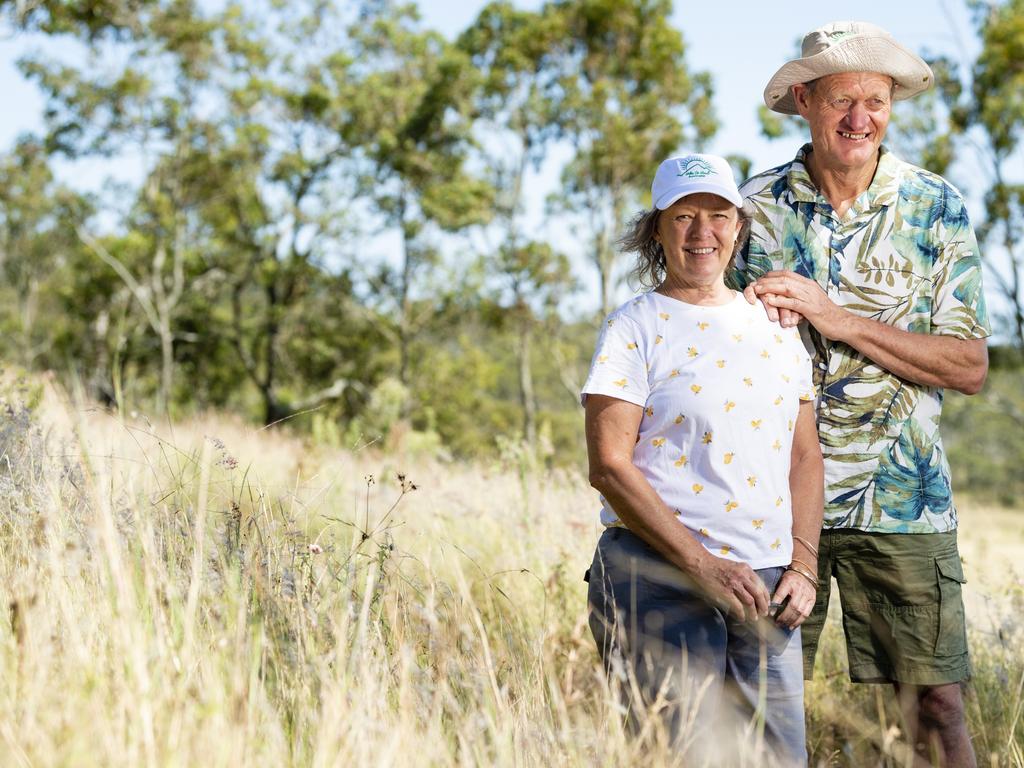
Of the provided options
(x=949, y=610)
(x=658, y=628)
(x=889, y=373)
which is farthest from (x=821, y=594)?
(x=658, y=628)

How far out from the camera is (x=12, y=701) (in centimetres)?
205

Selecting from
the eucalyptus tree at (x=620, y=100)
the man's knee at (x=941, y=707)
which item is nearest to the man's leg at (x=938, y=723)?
the man's knee at (x=941, y=707)

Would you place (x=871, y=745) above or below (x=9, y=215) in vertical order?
below

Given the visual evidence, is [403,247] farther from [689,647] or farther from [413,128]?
[689,647]

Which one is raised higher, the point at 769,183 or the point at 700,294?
the point at 769,183

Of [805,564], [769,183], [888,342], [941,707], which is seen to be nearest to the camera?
[805,564]

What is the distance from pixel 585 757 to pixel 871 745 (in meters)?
1.85

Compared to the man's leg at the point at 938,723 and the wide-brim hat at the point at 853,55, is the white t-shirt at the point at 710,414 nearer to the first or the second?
the man's leg at the point at 938,723

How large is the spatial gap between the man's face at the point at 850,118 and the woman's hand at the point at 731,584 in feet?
4.57

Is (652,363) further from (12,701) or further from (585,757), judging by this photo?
(12,701)

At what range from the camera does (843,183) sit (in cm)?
325

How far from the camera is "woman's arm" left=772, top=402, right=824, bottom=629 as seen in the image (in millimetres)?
2719

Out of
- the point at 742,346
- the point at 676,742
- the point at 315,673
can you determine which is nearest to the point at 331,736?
the point at 315,673

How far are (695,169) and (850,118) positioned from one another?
0.73 meters
